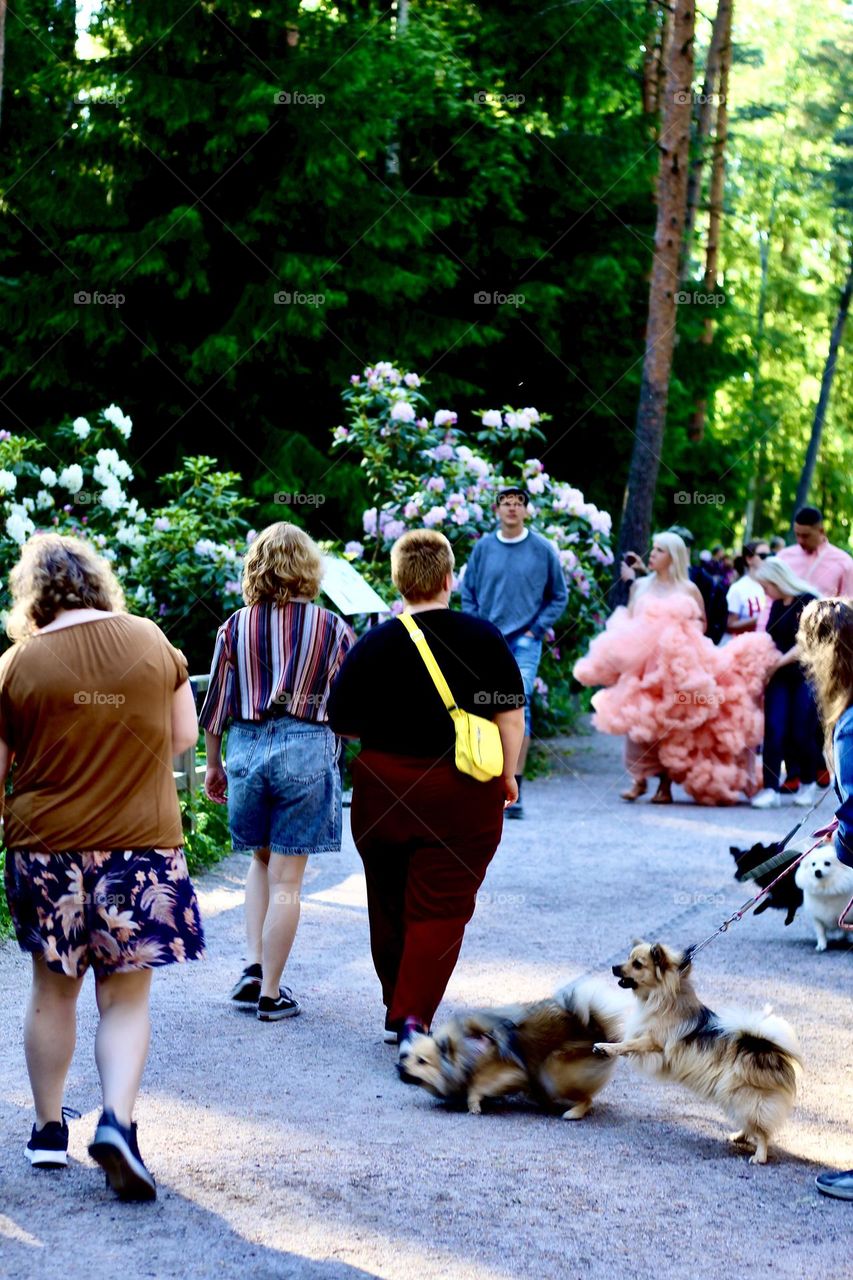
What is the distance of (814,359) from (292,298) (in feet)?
107

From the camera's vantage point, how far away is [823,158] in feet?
138

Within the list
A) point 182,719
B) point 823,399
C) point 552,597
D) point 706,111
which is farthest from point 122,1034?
point 823,399

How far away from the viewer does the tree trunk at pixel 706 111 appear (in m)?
25.2

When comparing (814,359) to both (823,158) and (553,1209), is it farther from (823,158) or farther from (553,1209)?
(553,1209)

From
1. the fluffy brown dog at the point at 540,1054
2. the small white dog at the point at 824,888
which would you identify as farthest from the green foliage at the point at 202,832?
the fluffy brown dog at the point at 540,1054

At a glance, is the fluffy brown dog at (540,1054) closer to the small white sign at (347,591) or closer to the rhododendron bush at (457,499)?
the small white sign at (347,591)

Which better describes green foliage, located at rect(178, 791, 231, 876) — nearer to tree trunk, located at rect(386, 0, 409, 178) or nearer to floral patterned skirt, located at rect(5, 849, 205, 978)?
floral patterned skirt, located at rect(5, 849, 205, 978)

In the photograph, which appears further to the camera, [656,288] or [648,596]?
[656,288]

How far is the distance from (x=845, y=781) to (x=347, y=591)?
21.9 feet

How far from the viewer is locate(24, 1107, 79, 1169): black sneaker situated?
→ 448 centimetres

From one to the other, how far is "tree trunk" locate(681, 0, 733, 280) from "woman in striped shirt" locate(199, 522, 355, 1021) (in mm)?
17439

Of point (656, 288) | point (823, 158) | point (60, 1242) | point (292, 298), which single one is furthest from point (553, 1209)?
point (823, 158)

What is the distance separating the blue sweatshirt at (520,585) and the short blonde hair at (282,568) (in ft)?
17.9

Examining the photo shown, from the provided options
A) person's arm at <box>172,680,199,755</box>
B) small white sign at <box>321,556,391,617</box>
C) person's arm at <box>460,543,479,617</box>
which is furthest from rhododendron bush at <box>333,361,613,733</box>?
person's arm at <box>172,680,199,755</box>
